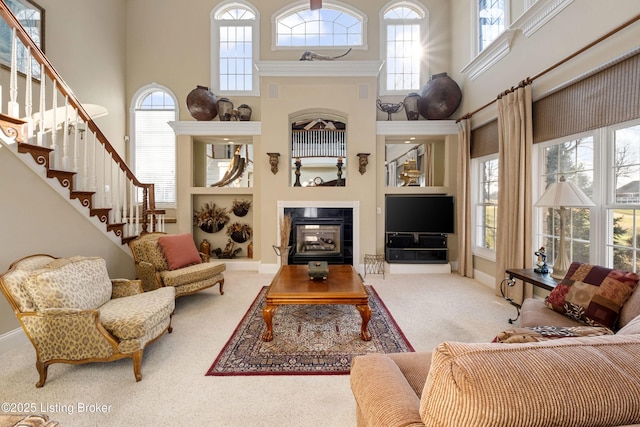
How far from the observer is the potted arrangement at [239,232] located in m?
5.68

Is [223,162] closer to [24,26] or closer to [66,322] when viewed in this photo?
[24,26]

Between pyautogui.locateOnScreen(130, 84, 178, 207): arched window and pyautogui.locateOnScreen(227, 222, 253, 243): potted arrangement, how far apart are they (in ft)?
4.17

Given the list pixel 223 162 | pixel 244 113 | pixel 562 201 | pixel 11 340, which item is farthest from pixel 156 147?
pixel 562 201

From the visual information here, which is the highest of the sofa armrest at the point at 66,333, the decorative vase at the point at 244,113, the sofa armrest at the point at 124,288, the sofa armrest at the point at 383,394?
the decorative vase at the point at 244,113

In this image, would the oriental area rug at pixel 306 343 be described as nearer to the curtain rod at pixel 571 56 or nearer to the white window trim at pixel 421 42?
the curtain rod at pixel 571 56

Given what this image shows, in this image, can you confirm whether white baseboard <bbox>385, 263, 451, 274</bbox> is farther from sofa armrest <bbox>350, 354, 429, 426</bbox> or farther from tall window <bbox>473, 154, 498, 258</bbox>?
sofa armrest <bbox>350, 354, 429, 426</bbox>

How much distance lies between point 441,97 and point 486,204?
2.09 meters

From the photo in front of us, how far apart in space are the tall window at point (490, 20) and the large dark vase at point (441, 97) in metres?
0.67

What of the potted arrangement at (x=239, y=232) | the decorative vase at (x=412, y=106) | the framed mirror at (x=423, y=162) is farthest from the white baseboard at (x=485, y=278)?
the potted arrangement at (x=239, y=232)

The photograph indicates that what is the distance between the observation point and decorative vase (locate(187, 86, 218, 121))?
534cm

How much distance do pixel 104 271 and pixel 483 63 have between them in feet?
18.6

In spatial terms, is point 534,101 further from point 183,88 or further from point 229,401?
point 183,88

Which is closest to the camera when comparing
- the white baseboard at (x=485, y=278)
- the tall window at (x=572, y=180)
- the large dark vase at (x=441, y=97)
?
the tall window at (x=572, y=180)

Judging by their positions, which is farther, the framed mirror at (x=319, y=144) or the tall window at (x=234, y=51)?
the tall window at (x=234, y=51)
